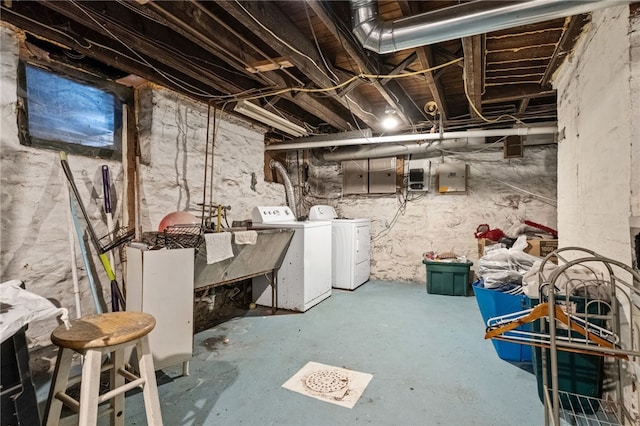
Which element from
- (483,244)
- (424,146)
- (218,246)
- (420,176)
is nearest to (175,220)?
(218,246)

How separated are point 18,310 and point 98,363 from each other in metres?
0.37

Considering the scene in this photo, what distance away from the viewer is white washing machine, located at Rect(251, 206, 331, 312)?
351cm

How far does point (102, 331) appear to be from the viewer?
4.34 feet

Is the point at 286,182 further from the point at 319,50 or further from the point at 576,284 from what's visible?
the point at 576,284

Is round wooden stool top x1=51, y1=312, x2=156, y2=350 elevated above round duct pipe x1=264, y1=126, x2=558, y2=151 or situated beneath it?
situated beneath

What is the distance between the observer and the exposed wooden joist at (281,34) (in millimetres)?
1678

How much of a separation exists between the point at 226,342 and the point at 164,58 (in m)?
2.36

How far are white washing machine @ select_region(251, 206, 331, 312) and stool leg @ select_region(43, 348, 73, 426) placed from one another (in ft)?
7.36

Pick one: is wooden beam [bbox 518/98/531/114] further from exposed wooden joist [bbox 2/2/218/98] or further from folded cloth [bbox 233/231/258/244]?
exposed wooden joist [bbox 2/2/218/98]

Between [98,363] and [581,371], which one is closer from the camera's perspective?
[98,363]

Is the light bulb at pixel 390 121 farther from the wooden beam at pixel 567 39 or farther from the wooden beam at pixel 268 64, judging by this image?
the wooden beam at pixel 268 64

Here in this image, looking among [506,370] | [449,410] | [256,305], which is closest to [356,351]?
[449,410]

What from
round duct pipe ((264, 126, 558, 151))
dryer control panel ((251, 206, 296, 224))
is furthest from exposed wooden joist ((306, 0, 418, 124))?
dryer control panel ((251, 206, 296, 224))

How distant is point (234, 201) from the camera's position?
372 centimetres
